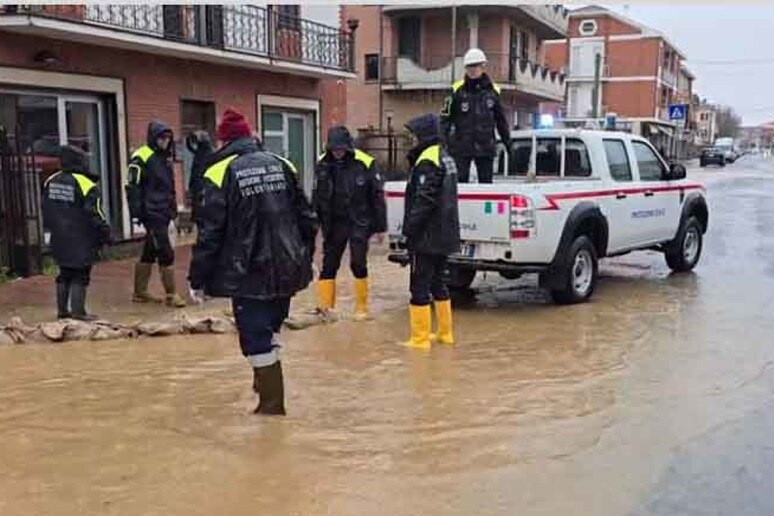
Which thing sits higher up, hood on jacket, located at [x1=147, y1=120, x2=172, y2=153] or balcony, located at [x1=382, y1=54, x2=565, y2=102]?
balcony, located at [x1=382, y1=54, x2=565, y2=102]

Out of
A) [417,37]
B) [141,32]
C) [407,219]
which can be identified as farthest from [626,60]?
[407,219]

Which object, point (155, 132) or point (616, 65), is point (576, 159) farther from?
point (616, 65)

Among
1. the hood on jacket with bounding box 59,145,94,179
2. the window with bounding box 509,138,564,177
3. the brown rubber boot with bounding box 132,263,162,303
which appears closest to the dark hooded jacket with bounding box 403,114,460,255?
the hood on jacket with bounding box 59,145,94,179

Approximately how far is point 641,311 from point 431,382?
Result: 3.59 metres

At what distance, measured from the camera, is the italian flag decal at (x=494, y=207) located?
Result: 26.7 ft

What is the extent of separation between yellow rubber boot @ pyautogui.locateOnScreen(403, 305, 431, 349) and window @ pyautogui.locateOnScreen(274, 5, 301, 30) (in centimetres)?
1120

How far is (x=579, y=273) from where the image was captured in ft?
29.9

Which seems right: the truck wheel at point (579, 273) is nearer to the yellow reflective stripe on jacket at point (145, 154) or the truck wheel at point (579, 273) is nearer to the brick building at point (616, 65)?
the yellow reflective stripe on jacket at point (145, 154)

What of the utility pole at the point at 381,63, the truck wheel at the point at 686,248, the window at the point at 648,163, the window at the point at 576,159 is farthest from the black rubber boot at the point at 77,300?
the utility pole at the point at 381,63

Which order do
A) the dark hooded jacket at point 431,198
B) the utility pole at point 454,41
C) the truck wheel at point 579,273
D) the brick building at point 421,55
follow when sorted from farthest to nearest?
the brick building at point 421,55 → the utility pole at point 454,41 → the truck wheel at point 579,273 → the dark hooded jacket at point 431,198

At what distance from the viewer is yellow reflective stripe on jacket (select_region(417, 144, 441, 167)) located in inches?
271

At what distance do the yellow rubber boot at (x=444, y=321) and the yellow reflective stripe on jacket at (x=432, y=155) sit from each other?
1190 millimetres

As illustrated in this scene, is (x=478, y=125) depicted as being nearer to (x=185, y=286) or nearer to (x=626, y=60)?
(x=185, y=286)

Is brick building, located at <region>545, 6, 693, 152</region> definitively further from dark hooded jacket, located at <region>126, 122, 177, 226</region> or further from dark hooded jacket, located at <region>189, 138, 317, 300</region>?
dark hooded jacket, located at <region>189, 138, 317, 300</region>
